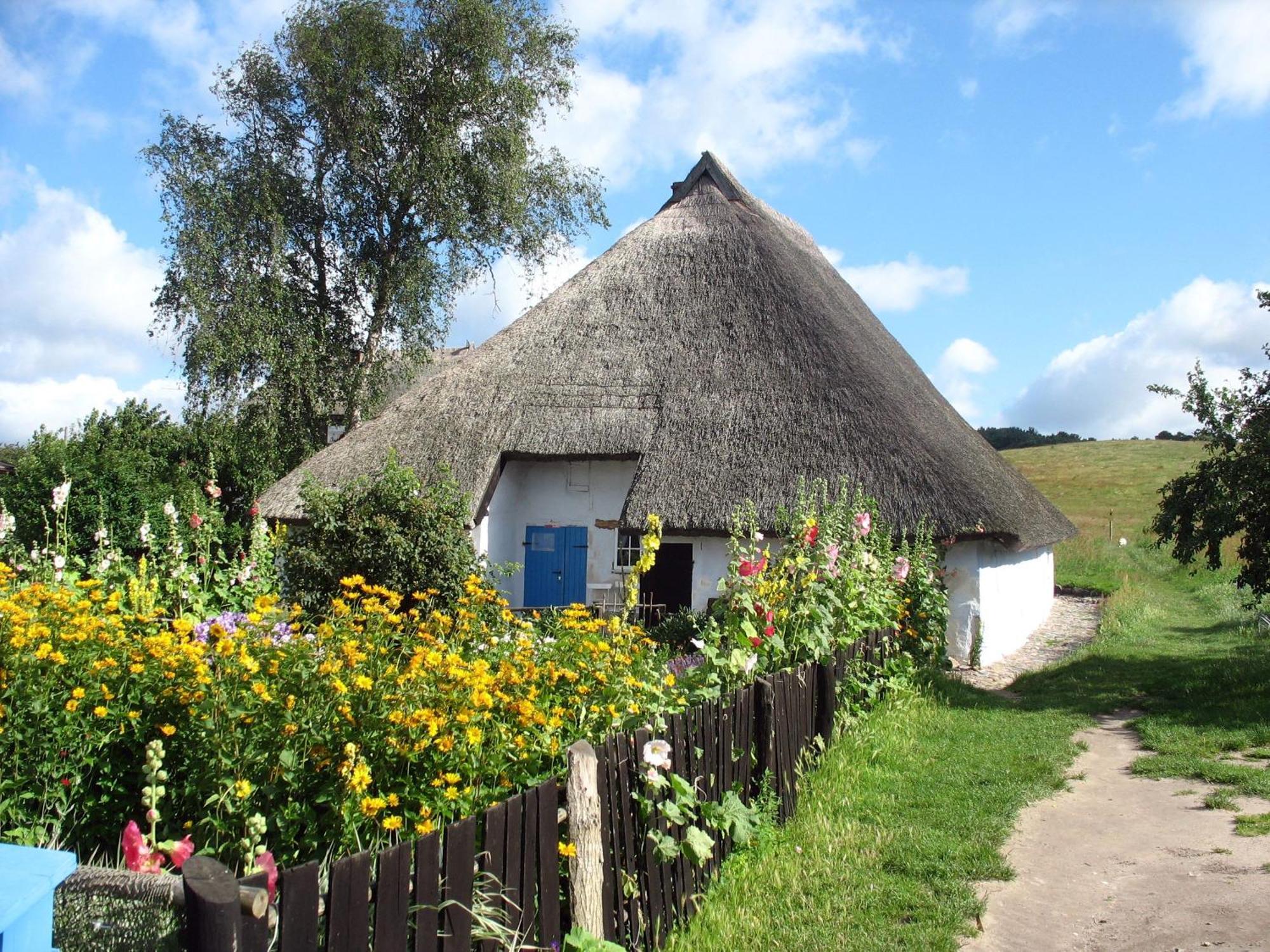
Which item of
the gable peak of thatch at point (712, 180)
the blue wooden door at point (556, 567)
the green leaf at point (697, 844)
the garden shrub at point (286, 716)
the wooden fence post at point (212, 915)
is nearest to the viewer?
the wooden fence post at point (212, 915)

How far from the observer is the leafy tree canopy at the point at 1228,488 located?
8.69 meters

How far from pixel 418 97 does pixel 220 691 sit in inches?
670

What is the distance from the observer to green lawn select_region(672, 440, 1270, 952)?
4039 millimetres

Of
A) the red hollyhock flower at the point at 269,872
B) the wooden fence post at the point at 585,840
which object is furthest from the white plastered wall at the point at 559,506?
the red hollyhock flower at the point at 269,872

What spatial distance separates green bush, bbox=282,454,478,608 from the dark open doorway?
315cm

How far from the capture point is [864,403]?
499 inches

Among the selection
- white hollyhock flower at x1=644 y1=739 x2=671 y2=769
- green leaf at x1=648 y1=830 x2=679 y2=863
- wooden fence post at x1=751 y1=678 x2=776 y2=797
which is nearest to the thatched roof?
wooden fence post at x1=751 y1=678 x2=776 y2=797

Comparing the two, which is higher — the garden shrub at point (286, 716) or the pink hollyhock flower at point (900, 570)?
the pink hollyhock flower at point (900, 570)

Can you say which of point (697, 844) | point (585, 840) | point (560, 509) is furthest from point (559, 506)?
point (585, 840)

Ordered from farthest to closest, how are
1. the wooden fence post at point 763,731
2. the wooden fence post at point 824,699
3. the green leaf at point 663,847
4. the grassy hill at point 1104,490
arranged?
the grassy hill at point 1104,490
the wooden fence post at point 824,699
the wooden fence post at point 763,731
the green leaf at point 663,847

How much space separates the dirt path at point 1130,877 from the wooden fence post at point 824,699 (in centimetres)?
117

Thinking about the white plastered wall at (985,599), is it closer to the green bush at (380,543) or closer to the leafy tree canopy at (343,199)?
the green bush at (380,543)

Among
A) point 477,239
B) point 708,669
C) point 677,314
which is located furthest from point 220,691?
point 477,239

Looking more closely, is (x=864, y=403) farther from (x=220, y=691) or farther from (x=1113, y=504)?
(x=1113, y=504)
